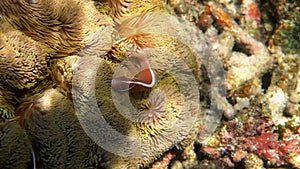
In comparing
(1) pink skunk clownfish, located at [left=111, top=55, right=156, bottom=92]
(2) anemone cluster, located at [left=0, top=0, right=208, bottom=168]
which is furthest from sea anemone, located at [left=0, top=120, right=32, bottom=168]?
(1) pink skunk clownfish, located at [left=111, top=55, right=156, bottom=92]

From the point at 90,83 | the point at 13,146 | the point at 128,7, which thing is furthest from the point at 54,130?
Answer: the point at 128,7

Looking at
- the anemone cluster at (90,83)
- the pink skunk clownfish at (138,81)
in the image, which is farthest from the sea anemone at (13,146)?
the pink skunk clownfish at (138,81)

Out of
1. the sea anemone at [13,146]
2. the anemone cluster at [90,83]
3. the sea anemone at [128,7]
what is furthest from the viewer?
the sea anemone at [128,7]

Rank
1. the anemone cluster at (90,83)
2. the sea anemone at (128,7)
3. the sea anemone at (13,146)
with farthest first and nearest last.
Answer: the sea anemone at (128,7) < the anemone cluster at (90,83) < the sea anemone at (13,146)

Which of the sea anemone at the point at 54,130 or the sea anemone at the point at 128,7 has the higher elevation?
the sea anemone at the point at 128,7

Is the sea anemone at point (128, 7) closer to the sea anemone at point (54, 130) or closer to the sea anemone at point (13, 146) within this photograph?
the sea anemone at point (54, 130)

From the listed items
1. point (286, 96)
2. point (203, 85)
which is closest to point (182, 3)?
point (203, 85)

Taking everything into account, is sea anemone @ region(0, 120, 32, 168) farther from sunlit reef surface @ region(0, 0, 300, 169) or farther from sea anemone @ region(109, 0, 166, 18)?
sea anemone @ region(109, 0, 166, 18)
